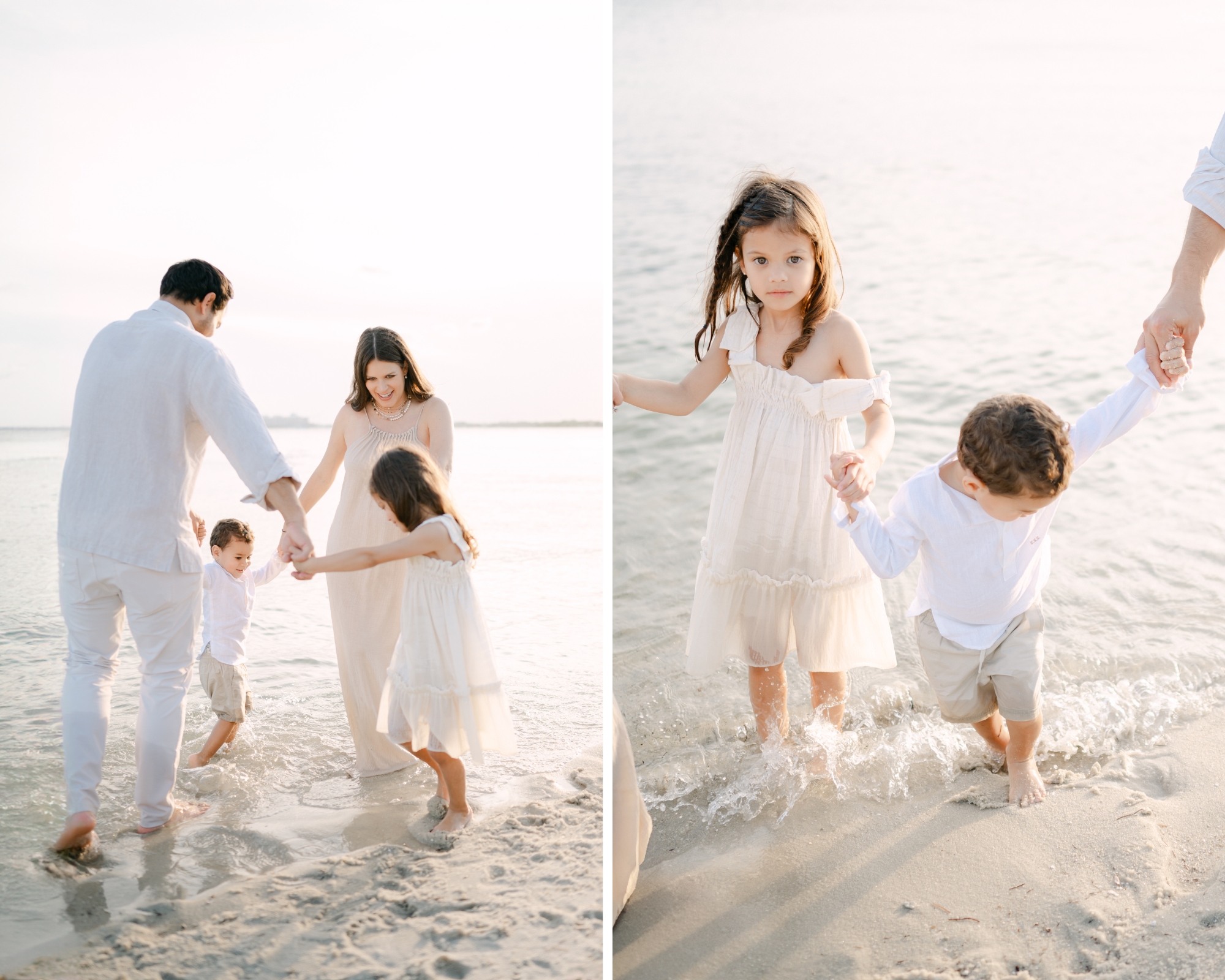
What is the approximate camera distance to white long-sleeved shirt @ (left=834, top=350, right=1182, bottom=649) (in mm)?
2664

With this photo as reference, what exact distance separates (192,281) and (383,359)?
2.05ft

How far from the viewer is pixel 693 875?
278 cm

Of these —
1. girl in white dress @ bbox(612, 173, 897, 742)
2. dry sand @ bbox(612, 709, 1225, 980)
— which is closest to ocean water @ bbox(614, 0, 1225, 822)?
dry sand @ bbox(612, 709, 1225, 980)

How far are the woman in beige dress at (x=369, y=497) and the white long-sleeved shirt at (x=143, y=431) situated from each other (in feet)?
A: 1.63

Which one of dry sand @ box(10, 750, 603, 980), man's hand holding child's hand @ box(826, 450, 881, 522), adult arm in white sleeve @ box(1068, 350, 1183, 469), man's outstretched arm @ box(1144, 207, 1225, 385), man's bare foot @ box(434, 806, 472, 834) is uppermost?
man's outstretched arm @ box(1144, 207, 1225, 385)

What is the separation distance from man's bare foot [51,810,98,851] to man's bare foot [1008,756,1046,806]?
2700mm

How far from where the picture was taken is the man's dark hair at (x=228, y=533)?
12.1 ft

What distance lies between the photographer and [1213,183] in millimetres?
2760

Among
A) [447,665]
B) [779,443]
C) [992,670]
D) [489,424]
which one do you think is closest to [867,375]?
[779,443]

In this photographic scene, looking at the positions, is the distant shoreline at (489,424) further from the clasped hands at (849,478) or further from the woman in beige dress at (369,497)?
the clasped hands at (849,478)

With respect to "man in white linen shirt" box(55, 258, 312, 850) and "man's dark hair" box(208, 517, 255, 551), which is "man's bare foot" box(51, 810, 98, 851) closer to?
"man in white linen shirt" box(55, 258, 312, 850)

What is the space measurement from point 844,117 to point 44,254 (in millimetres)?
15744

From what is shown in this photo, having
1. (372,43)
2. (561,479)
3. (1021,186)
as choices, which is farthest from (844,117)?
(372,43)

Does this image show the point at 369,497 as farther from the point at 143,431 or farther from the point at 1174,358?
the point at 1174,358
